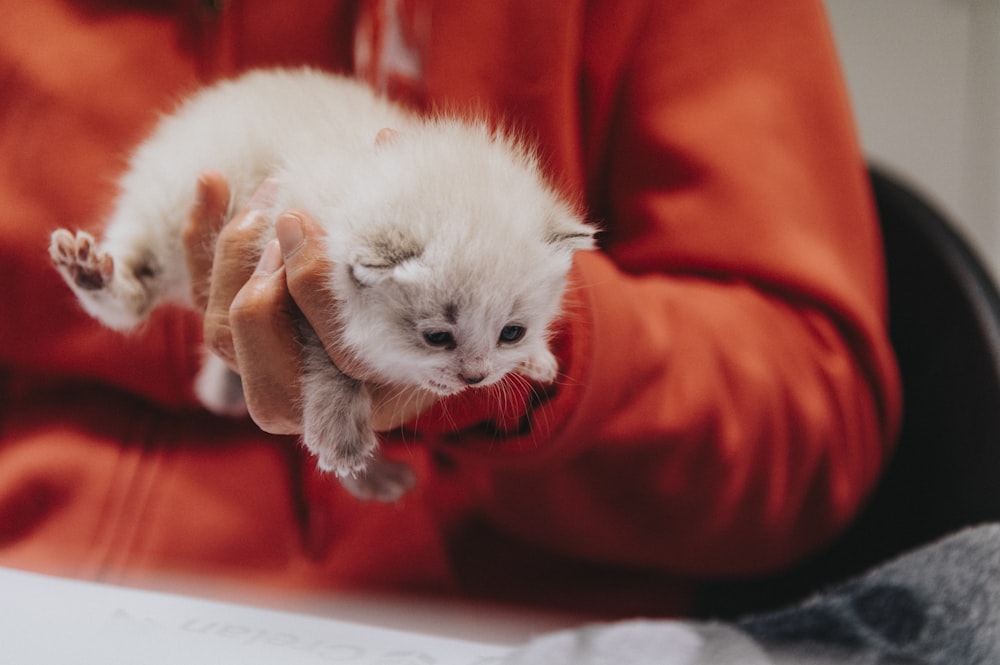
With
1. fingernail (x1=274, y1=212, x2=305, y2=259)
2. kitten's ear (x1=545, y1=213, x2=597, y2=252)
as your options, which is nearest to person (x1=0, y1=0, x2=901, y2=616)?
kitten's ear (x1=545, y1=213, x2=597, y2=252)

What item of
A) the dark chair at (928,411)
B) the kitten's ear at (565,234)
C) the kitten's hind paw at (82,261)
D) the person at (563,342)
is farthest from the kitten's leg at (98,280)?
the dark chair at (928,411)

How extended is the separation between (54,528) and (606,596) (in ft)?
1.93

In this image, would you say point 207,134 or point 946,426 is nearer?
point 207,134

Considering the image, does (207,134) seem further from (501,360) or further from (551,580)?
(551,580)

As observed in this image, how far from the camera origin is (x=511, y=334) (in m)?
0.50

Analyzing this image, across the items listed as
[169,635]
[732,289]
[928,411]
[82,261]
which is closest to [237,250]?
[82,261]

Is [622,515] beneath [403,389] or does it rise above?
beneath

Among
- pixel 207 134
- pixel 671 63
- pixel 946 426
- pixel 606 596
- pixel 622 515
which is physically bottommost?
pixel 606 596

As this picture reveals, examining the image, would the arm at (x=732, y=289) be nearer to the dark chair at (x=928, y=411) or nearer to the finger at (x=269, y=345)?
the dark chair at (x=928, y=411)

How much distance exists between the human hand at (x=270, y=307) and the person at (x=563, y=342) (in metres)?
0.13

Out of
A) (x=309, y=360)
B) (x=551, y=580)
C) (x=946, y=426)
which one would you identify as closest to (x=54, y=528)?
(x=309, y=360)

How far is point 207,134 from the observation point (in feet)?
1.85

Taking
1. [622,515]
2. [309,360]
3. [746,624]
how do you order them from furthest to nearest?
[622,515] < [746,624] < [309,360]

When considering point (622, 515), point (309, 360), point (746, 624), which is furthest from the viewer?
point (622, 515)
